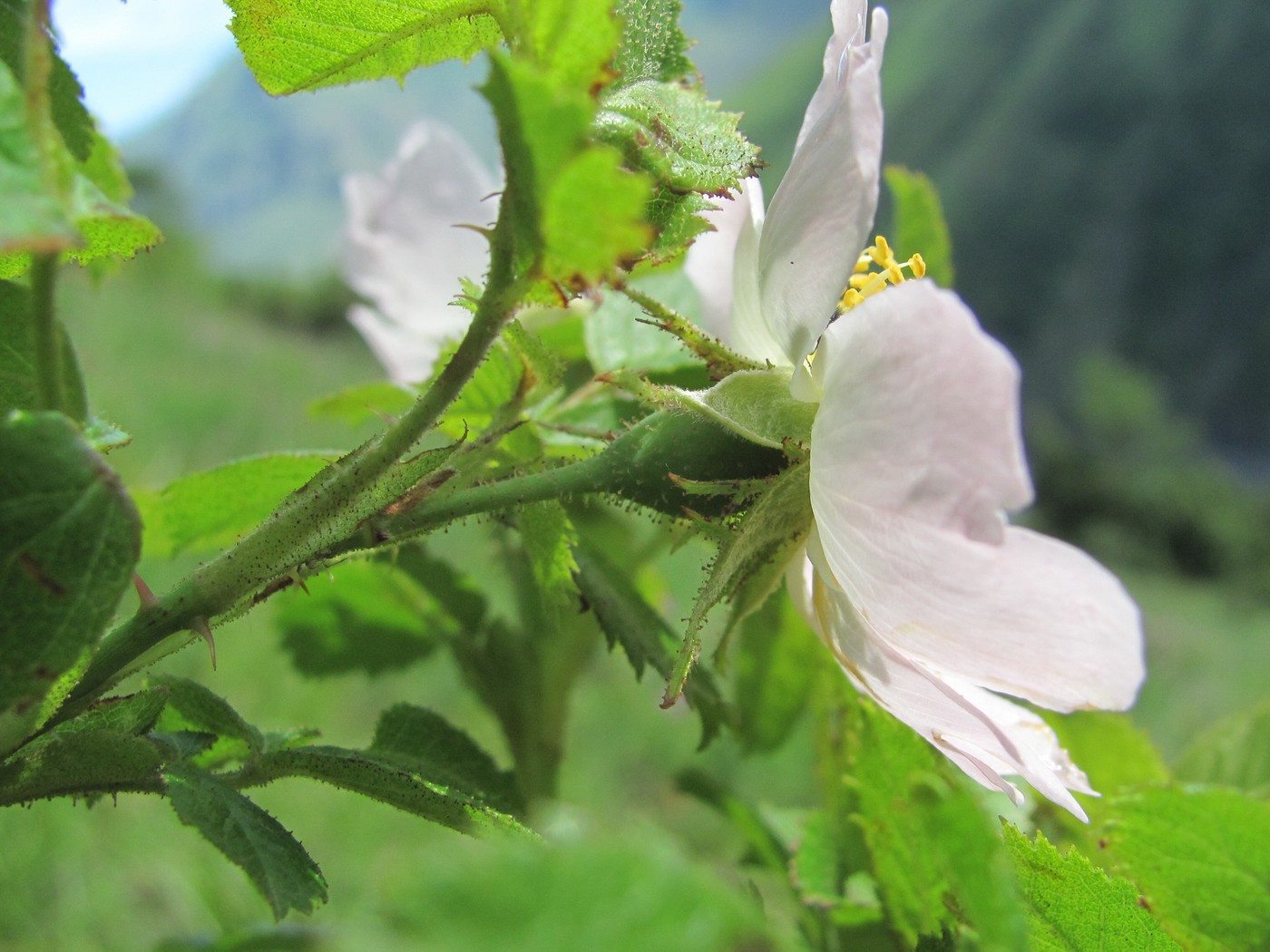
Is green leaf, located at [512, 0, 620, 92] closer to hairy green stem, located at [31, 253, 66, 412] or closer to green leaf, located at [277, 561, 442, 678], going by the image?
hairy green stem, located at [31, 253, 66, 412]

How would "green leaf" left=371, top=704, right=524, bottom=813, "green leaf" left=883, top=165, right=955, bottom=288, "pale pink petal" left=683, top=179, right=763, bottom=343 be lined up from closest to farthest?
"green leaf" left=371, top=704, right=524, bottom=813, "pale pink petal" left=683, top=179, right=763, bottom=343, "green leaf" left=883, top=165, right=955, bottom=288

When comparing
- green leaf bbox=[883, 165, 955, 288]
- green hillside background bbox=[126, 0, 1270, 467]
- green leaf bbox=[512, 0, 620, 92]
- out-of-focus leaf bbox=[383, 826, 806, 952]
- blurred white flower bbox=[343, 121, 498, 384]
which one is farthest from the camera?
green hillside background bbox=[126, 0, 1270, 467]

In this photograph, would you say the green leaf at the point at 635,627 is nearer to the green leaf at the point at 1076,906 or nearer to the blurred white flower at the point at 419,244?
the green leaf at the point at 1076,906

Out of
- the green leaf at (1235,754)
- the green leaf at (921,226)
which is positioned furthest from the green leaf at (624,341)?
the green leaf at (1235,754)

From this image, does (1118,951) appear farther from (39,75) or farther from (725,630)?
(39,75)

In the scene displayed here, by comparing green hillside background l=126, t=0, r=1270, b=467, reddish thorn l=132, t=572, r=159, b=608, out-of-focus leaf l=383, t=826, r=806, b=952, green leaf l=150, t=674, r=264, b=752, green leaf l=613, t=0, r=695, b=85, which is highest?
green leaf l=613, t=0, r=695, b=85

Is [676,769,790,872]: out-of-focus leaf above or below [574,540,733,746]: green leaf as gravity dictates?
below

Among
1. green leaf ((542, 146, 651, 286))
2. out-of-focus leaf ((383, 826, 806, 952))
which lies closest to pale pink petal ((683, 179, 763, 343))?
green leaf ((542, 146, 651, 286))
